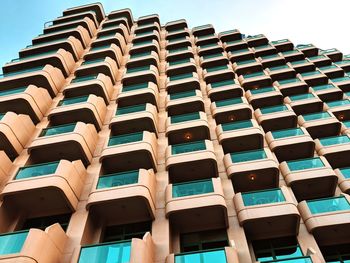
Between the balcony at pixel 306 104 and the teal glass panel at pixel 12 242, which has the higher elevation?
the balcony at pixel 306 104

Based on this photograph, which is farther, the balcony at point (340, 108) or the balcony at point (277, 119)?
the balcony at point (340, 108)

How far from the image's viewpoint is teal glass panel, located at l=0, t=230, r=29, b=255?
11.2m

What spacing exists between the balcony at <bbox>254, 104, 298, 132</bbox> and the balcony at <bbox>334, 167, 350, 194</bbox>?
5.56m

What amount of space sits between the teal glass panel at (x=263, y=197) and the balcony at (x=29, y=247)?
766cm

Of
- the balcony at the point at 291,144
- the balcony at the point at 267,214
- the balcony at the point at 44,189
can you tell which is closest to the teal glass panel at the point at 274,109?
the balcony at the point at 291,144

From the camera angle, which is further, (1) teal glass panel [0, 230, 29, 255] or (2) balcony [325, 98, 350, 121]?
(2) balcony [325, 98, 350, 121]

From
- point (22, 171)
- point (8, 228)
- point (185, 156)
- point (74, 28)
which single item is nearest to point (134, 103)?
point (185, 156)

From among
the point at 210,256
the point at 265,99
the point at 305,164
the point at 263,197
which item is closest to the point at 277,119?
the point at 265,99

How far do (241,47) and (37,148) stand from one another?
2544cm

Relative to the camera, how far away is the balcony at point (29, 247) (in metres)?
10.9

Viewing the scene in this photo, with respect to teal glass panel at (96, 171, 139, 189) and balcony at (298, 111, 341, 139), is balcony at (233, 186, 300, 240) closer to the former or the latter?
teal glass panel at (96, 171, 139, 189)

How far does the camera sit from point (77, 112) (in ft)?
68.3

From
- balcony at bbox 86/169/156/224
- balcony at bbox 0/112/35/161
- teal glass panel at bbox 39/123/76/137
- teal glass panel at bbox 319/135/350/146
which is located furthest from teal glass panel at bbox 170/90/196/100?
balcony at bbox 0/112/35/161

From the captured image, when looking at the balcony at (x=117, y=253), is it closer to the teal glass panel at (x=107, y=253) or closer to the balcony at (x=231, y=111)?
the teal glass panel at (x=107, y=253)
